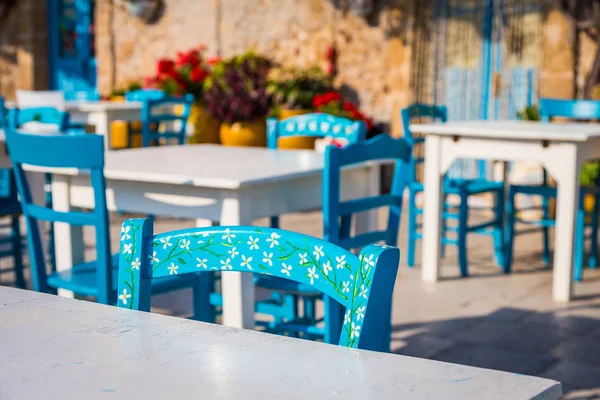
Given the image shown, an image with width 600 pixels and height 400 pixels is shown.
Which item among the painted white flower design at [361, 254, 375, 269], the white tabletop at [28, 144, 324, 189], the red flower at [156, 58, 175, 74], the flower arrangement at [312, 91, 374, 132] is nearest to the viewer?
the painted white flower design at [361, 254, 375, 269]

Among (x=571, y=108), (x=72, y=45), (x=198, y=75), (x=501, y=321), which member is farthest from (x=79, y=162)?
(x=72, y=45)

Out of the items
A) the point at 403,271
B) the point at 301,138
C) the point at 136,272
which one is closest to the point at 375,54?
the point at 301,138

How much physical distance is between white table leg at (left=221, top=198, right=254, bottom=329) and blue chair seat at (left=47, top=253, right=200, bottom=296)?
0.89ft

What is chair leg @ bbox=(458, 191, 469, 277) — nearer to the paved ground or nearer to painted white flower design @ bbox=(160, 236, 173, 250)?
the paved ground

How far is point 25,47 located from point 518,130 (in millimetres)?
8851

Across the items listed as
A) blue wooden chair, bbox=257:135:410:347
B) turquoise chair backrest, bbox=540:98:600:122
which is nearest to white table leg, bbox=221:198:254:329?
blue wooden chair, bbox=257:135:410:347

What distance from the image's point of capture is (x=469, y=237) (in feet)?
20.7

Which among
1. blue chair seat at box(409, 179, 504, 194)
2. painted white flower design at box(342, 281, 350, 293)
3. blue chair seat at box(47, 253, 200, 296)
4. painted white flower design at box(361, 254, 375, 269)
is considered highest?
painted white flower design at box(361, 254, 375, 269)

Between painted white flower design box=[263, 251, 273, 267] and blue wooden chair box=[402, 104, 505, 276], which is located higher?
painted white flower design box=[263, 251, 273, 267]

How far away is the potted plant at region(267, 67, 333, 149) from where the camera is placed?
861cm

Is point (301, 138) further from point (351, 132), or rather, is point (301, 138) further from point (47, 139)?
point (47, 139)

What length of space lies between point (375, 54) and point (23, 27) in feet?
17.8

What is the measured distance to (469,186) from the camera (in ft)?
17.0

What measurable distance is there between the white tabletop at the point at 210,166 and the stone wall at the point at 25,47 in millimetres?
8569
